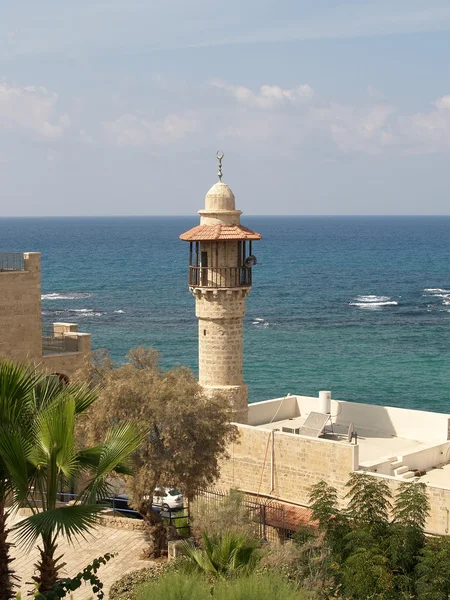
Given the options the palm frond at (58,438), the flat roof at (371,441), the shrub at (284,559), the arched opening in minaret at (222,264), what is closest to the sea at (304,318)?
the flat roof at (371,441)

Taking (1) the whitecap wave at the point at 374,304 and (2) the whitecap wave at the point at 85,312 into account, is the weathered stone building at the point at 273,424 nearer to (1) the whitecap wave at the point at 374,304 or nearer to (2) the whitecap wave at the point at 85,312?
(2) the whitecap wave at the point at 85,312

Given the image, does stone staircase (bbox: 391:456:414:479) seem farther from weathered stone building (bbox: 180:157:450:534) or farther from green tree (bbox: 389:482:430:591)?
green tree (bbox: 389:482:430:591)

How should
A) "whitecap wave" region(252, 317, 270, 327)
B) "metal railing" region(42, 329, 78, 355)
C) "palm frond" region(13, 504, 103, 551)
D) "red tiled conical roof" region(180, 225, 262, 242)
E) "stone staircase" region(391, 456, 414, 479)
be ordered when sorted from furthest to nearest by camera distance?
1. "whitecap wave" region(252, 317, 270, 327)
2. "metal railing" region(42, 329, 78, 355)
3. "red tiled conical roof" region(180, 225, 262, 242)
4. "stone staircase" region(391, 456, 414, 479)
5. "palm frond" region(13, 504, 103, 551)

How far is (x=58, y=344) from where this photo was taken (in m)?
28.3

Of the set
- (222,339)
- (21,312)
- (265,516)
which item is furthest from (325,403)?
(21,312)

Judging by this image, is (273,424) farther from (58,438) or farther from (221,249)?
(58,438)

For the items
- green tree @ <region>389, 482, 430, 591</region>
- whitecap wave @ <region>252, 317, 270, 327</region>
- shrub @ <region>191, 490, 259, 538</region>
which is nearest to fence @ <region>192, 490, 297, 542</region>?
shrub @ <region>191, 490, 259, 538</region>

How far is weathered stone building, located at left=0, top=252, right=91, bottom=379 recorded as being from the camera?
86.5 ft

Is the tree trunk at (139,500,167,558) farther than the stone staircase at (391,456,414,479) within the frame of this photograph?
No

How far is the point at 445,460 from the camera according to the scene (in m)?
24.9

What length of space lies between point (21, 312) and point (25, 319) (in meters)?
0.24

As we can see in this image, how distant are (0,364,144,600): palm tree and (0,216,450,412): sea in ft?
128

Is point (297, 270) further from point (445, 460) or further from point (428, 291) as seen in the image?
point (445, 460)

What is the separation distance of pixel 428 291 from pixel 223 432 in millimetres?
87002
